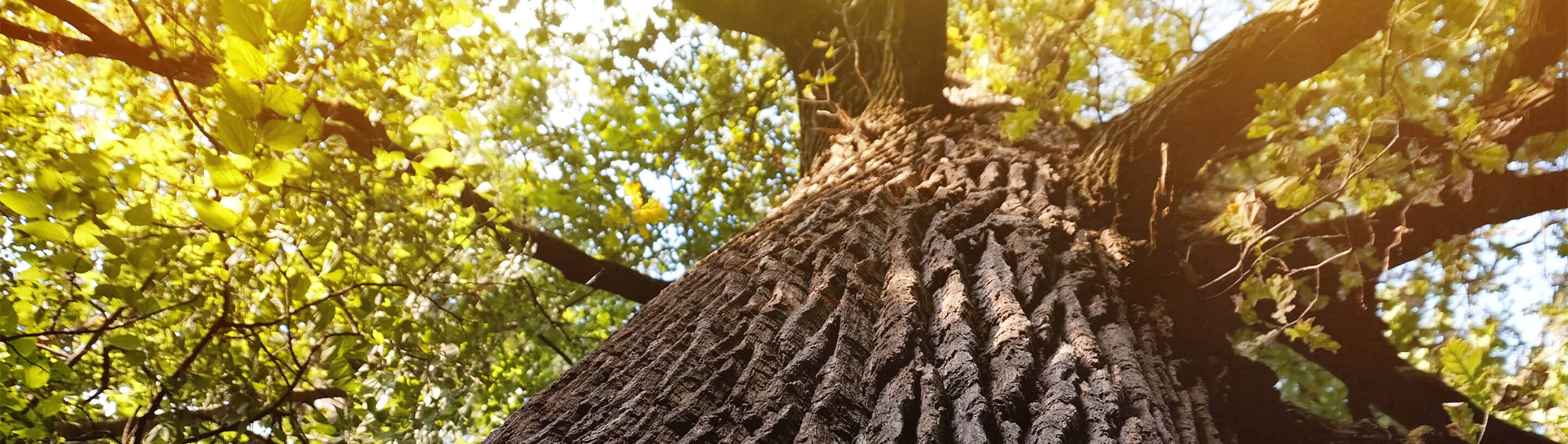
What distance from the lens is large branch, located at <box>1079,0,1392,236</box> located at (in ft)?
8.73

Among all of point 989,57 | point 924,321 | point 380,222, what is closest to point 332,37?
point 380,222

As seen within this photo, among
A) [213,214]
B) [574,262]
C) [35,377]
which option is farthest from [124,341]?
[574,262]

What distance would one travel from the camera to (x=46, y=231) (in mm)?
1770

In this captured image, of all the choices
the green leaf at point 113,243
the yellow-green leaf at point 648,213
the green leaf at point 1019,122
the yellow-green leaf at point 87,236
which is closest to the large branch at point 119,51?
the yellow-green leaf at point 87,236

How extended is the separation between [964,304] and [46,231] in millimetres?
2273

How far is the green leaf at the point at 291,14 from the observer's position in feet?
4.00

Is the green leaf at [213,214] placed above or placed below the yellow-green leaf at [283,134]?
above

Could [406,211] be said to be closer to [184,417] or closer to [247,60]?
[184,417]

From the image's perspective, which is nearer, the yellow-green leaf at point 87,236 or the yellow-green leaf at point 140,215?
the yellow-green leaf at point 140,215

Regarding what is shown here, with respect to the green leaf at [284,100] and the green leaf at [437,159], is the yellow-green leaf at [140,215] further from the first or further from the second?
the green leaf at [437,159]

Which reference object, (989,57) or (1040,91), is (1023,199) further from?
(989,57)

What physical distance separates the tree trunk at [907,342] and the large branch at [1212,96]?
268 millimetres

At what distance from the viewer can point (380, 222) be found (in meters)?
4.21

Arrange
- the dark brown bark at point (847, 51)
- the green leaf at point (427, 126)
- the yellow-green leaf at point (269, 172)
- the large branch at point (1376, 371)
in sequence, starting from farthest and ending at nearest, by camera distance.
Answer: the dark brown bark at point (847, 51), the large branch at point (1376, 371), the green leaf at point (427, 126), the yellow-green leaf at point (269, 172)
